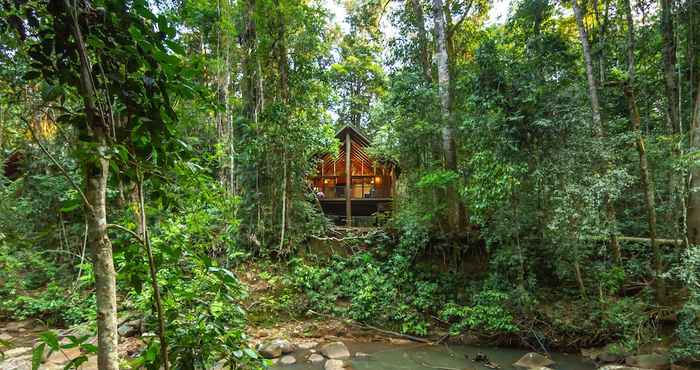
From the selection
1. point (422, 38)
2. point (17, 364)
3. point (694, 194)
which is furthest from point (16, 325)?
point (694, 194)

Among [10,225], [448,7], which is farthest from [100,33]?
[448,7]

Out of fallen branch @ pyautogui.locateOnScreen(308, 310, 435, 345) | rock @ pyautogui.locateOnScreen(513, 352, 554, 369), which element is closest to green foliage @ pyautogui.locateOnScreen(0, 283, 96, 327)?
fallen branch @ pyautogui.locateOnScreen(308, 310, 435, 345)

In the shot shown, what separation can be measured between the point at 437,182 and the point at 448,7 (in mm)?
5336

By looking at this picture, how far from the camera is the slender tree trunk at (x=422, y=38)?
8.77m

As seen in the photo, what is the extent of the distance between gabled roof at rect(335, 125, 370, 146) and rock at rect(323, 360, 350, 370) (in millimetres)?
7188

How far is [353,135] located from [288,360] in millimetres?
7842

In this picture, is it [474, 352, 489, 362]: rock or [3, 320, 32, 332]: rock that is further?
[3, 320, 32, 332]: rock

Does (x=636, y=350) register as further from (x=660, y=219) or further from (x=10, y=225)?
(x=10, y=225)

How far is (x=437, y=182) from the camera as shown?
6949 mm

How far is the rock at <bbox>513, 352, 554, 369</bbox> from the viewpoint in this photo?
5.07 meters

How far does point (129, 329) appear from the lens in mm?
5406

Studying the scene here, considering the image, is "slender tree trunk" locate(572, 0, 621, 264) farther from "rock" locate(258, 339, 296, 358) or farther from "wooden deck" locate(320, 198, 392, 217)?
"wooden deck" locate(320, 198, 392, 217)

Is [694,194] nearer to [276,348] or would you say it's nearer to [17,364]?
[276,348]

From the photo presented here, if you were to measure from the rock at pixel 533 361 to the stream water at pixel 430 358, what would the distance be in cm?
12
